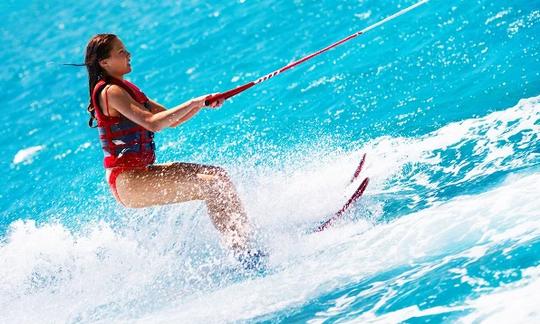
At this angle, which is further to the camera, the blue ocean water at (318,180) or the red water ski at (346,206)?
the red water ski at (346,206)

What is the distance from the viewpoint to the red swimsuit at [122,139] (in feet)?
14.1

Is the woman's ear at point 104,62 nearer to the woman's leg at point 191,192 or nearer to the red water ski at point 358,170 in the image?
the woman's leg at point 191,192

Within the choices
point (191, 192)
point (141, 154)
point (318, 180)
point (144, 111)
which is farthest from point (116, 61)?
Result: point (318, 180)

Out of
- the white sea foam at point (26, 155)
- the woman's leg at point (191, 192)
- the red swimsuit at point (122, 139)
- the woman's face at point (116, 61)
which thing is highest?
the white sea foam at point (26, 155)

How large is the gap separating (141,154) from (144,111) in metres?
0.35

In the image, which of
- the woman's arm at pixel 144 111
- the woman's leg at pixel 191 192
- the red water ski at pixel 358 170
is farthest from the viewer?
the red water ski at pixel 358 170

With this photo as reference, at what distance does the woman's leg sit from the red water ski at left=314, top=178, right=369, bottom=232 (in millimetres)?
505

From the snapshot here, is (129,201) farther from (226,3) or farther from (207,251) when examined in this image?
(226,3)

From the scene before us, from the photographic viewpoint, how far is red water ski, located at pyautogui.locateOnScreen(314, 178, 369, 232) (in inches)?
188

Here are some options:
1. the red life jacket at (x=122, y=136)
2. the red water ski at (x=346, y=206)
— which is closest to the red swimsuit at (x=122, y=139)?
the red life jacket at (x=122, y=136)

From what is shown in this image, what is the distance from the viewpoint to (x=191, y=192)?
452 centimetres

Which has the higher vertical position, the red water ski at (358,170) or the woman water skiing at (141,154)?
the woman water skiing at (141,154)

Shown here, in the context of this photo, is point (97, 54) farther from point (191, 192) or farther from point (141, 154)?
point (191, 192)

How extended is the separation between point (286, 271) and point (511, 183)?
133cm
